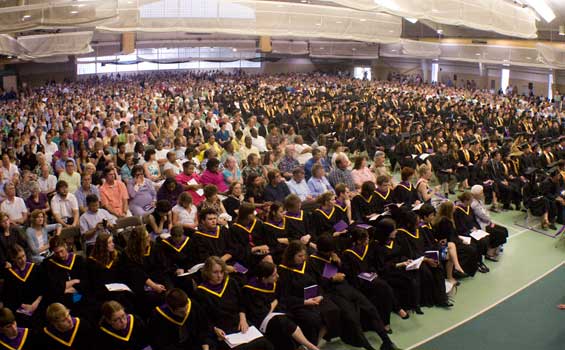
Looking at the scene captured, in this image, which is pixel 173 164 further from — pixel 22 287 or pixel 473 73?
pixel 473 73

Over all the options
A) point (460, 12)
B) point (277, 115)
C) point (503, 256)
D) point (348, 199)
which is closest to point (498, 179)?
point (503, 256)

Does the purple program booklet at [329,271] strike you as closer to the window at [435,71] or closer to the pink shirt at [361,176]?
the pink shirt at [361,176]

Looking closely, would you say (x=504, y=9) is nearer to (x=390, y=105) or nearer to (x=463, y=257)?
(x=463, y=257)

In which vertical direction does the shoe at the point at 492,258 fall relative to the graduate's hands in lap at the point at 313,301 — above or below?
below

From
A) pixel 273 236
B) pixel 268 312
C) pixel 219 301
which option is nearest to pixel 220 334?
pixel 219 301

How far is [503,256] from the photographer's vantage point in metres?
9.06

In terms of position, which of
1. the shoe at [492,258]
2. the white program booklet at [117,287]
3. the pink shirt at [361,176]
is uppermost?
the pink shirt at [361,176]

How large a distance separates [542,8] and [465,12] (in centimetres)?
1350

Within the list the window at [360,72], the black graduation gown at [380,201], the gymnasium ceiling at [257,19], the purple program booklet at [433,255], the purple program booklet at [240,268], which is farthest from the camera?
the window at [360,72]

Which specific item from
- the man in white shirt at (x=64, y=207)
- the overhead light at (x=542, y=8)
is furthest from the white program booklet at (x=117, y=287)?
the overhead light at (x=542, y=8)

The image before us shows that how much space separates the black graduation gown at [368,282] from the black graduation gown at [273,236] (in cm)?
78

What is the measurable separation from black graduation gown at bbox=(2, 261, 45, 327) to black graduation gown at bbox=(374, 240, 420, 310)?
3695 mm

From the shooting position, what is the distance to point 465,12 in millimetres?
9297

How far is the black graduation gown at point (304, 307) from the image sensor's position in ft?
19.3
